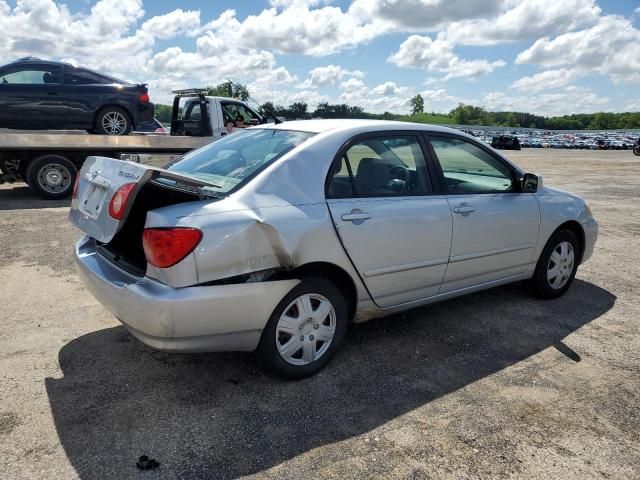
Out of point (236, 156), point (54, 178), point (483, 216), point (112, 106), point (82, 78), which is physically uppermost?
point (82, 78)

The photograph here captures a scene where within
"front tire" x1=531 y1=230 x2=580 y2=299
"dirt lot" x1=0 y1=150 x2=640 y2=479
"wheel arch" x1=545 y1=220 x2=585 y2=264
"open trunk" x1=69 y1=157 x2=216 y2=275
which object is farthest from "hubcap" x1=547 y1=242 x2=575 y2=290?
"open trunk" x1=69 y1=157 x2=216 y2=275

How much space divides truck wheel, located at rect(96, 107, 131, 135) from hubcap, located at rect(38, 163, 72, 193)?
1.11m

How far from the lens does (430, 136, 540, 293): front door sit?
401 centimetres

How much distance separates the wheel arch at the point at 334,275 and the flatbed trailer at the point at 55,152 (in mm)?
6637

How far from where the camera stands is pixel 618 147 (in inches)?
2472

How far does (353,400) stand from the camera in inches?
124

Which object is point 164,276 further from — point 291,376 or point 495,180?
point 495,180

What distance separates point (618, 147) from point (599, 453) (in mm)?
69977

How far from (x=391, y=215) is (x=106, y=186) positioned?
1800mm

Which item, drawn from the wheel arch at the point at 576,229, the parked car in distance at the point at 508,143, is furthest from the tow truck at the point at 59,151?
the parked car in distance at the point at 508,143

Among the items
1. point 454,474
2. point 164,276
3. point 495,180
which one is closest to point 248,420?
point 164,276

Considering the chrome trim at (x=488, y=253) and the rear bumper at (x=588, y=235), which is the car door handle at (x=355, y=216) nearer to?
the chrome trim at (x=488, y=253)

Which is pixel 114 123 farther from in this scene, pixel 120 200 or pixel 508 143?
pixel 508 143

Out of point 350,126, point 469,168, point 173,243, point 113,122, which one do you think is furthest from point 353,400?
point 113,122
